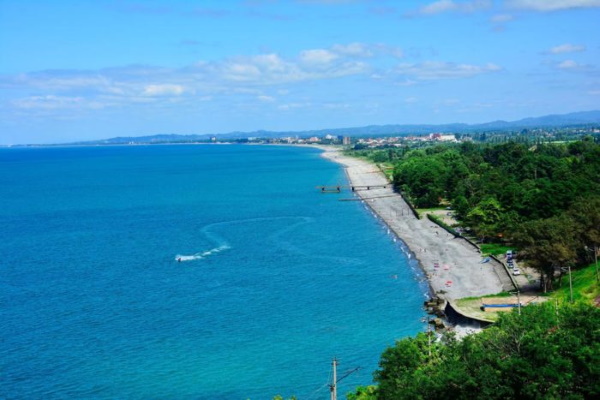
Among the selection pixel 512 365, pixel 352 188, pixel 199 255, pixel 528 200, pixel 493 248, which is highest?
pixel 528 200

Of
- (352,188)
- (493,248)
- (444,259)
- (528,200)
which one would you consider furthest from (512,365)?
(352,188)

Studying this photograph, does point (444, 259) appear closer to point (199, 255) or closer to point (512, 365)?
point (199, 255)

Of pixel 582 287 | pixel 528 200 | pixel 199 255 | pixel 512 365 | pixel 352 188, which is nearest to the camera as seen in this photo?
pixel 512 365

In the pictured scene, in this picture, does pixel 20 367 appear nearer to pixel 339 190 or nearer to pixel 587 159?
pixel 587 159

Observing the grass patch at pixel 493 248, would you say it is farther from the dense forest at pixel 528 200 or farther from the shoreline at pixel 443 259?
the dense forest at pixel 528 200

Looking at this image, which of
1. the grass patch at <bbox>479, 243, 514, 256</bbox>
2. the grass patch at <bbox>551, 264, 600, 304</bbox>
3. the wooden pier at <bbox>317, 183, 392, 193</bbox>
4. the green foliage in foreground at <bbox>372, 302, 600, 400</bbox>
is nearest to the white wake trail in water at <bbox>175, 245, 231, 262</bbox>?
the grass patch at <bbox>479, 243, 514, 256</bbox>

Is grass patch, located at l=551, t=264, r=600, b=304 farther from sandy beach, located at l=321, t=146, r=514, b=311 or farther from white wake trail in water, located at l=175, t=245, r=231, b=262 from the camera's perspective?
white wake trail in water, located at l=175, t=245, r=231, b=262
